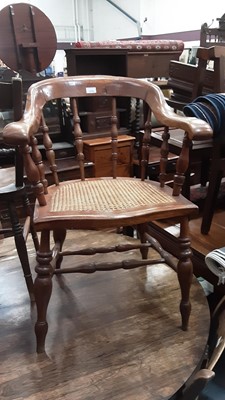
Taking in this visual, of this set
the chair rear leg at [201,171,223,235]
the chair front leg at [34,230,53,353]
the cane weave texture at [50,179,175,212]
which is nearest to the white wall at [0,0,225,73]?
the chair rear leg at [201,171,223,235]

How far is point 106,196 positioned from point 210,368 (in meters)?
0.58

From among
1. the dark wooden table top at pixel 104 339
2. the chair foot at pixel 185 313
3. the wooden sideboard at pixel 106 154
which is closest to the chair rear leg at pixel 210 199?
the dark wooden table top at pixel 104 339

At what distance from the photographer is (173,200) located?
3.60ft

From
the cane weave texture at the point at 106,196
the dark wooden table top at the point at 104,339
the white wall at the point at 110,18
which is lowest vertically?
the dark wooden table top at the point at 104,339

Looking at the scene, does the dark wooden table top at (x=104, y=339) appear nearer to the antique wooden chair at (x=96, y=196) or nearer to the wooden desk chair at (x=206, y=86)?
the antique wooden chair at (x=96, y=196)

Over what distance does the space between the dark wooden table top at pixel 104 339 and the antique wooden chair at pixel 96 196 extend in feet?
0.24

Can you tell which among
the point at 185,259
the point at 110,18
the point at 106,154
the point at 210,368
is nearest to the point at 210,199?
the point at 185,259

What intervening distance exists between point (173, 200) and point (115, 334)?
1.54 ft

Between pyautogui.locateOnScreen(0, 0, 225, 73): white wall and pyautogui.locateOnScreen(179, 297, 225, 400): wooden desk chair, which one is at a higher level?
pyautogui.locateOnScreen(0, 0, 225, 73): white wall

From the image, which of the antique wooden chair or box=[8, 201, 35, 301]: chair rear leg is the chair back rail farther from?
box=[8, 201, 35, 301]: chair rear leg

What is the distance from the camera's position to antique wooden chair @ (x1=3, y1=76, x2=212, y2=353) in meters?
0.98

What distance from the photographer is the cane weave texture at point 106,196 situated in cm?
106

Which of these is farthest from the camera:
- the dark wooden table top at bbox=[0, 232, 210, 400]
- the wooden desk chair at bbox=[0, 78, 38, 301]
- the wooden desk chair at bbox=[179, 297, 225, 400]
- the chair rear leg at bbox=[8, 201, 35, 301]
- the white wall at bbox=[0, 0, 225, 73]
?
the white wall at bbox=[0, 0, 225, 73]

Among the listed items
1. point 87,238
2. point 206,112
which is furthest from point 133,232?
point 206,112
